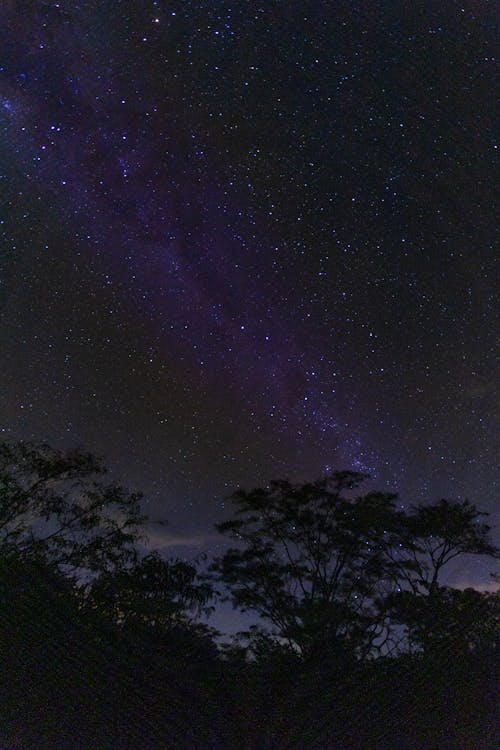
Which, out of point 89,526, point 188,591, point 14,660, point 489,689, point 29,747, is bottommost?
point 29,747

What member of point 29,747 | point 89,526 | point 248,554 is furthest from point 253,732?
point 248,554

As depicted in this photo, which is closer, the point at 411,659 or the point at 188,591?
the point at 411,659

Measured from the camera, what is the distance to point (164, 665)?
5.46 metres

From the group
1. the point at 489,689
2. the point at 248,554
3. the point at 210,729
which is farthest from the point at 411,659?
the point at 248,554

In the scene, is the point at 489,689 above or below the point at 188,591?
below

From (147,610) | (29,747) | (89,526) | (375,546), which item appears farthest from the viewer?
(375,546)

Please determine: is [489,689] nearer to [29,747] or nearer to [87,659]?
[87,659]

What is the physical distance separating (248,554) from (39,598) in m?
4.98

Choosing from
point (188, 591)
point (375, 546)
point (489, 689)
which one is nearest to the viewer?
point (489, 689)

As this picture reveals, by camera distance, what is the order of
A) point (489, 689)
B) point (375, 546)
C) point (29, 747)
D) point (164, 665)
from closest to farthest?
1. point (29, 747)
2. point (164, 665)
3. point (489, 689)
4. point (375, 546)

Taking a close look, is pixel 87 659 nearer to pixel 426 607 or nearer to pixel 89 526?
pixel 89 526

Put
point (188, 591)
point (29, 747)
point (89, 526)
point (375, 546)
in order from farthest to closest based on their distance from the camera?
point (375, 546), point (89, 526), point (188, 591), point (29, 747)

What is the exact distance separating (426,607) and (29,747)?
646 cm

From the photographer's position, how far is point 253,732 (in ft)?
17.2
